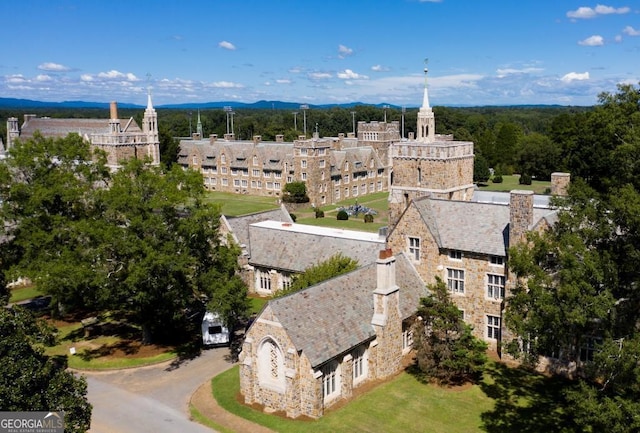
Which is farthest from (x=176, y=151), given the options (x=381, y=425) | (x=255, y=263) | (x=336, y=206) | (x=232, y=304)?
(x=381, y=425)

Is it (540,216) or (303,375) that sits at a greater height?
(540,216)

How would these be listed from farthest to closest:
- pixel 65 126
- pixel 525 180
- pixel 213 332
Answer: pixel 525 180 → pixel 65 126 → pixel 213 332

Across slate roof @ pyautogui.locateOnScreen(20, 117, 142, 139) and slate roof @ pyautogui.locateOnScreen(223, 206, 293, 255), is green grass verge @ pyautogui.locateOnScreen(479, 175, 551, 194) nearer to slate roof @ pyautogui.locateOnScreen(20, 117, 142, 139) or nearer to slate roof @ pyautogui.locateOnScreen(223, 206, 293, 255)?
slate roof @ pyautogui.locateOnScreen(223, 206, 293, 255)

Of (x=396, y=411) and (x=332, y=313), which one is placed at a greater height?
(x=332, y=313)

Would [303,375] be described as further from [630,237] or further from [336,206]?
[336,206]

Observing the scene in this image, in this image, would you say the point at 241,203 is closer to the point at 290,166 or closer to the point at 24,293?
the point at 290,166

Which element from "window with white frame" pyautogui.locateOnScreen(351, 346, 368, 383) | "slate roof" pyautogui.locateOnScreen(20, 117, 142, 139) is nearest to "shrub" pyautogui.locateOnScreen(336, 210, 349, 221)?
"slate roof" pyautogui.locateOnScreen(20, 117, 142, 139)

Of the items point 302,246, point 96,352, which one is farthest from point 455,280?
point 96,352
